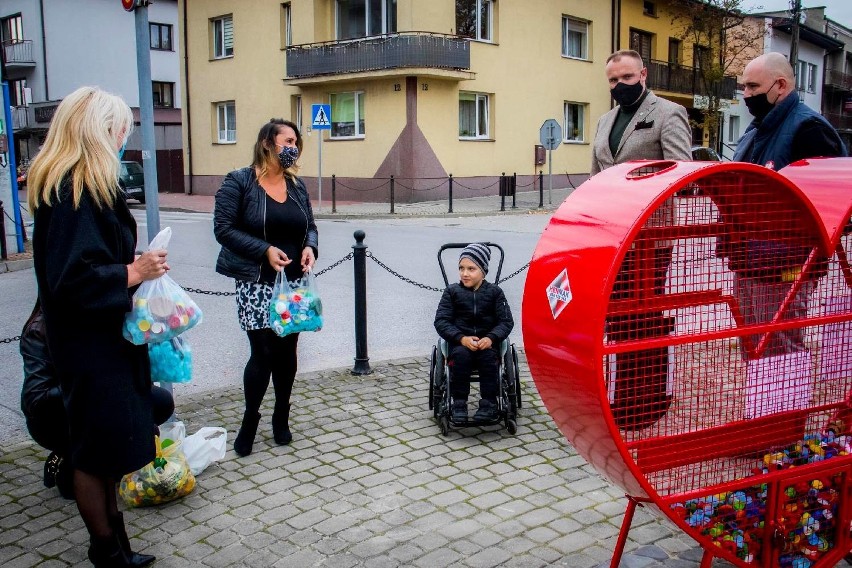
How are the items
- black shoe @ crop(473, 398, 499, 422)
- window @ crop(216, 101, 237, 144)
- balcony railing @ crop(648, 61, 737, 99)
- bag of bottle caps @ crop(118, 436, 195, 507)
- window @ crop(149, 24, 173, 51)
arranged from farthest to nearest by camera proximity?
window @ crop(149, 24, 173, 51) → balcony railing @ crop(648, 61, 737, 99) → window @ crop(216, 101, 237, 144) → black shoe @ crop(473, 398, 499, 422) → bag of bottle caps @ crop(118, 436, 195, 507)

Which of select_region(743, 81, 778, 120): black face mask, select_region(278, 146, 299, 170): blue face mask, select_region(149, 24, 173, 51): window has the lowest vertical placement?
select_region(278, 146, 299, 170): blue face mask

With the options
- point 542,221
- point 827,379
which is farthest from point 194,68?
point 827,379

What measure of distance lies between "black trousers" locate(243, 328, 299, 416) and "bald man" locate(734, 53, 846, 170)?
104 inches

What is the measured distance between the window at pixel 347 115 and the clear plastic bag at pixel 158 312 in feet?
79.5

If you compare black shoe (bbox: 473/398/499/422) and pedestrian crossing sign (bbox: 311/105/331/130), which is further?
pedestrian crossing sign (bbox: 311/105/331/130)

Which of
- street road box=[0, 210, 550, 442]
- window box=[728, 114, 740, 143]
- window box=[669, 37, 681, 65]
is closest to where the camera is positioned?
street road box=[0, 210, 550, 442]

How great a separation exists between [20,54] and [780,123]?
45917 millimetres

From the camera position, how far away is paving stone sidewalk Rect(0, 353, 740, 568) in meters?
3.49

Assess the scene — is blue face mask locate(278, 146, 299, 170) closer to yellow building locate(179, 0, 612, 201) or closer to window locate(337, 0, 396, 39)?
yellow building locate(179, 0, 612, 201)

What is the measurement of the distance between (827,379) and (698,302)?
72 centimetres

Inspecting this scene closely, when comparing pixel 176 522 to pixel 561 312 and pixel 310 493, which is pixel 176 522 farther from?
pixel 561 312

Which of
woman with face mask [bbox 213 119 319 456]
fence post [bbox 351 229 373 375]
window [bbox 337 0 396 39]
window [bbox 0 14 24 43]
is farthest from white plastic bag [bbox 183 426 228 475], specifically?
window [bbox 0 14 24 43]

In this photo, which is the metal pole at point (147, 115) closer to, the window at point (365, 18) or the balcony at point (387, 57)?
the balcony at point (387, 57)

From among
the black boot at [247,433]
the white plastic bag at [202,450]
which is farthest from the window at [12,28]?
the white plastic bag at [202,450]
